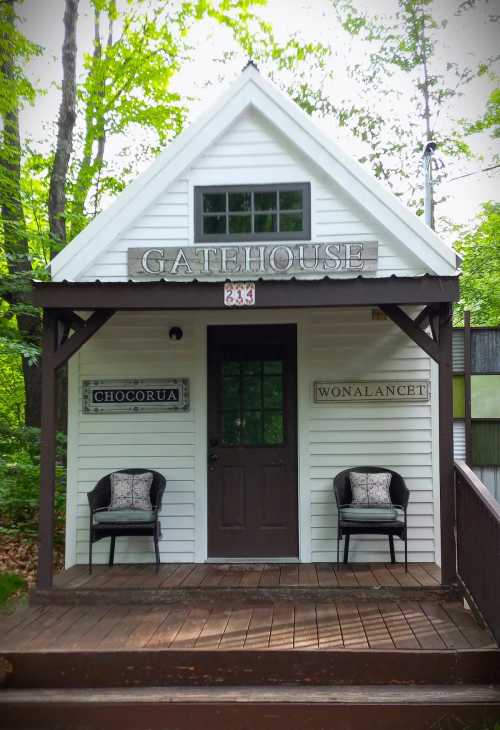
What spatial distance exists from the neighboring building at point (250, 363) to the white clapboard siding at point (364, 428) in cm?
1

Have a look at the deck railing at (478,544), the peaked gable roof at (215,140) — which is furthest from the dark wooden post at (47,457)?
the deck railing at (478,544)

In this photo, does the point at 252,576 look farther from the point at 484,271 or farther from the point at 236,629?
the point at 484,271

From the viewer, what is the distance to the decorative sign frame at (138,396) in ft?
21.1

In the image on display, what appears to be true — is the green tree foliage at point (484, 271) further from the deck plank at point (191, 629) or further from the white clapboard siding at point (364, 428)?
the deck plank at point (191, 629)

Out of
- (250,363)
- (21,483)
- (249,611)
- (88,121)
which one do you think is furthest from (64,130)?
(249,611)

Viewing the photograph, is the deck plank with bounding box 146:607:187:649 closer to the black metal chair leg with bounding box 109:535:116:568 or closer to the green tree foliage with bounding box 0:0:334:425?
the black metal chair leg with bounding box 109:535:116:568

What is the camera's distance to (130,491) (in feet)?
20.0

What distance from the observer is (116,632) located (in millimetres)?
4531

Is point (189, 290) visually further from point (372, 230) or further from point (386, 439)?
point (386, 439)

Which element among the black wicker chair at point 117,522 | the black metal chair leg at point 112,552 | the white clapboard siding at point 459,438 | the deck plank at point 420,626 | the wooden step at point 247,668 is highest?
the white clapboard siding at point 459,438

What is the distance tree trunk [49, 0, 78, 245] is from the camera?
35.1ft

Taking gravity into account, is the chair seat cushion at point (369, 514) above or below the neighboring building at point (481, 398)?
below

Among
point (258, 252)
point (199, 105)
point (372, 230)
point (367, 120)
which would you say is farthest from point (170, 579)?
point (367, 120)

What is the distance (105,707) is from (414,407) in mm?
3776
